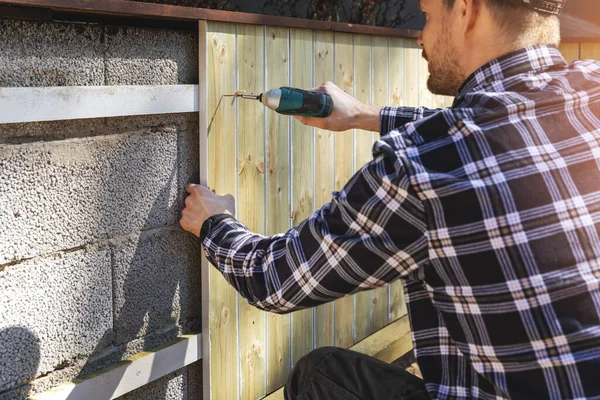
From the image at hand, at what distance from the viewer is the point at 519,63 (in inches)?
77.5

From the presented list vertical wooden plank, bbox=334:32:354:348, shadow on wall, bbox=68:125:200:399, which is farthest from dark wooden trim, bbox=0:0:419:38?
shadow on wall, bbox=68:125:200:399

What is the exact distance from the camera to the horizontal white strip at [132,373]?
2.24m

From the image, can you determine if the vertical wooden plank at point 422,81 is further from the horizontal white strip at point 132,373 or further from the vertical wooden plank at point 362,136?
the horizontal white strip at point 132,373

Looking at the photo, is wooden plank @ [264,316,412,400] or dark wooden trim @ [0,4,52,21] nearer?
dark wooden trim @ [0,4,52,21]

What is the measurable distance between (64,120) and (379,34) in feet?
6.44

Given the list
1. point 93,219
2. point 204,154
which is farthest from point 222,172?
point 93,219

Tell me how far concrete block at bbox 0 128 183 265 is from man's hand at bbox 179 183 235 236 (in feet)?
0.14

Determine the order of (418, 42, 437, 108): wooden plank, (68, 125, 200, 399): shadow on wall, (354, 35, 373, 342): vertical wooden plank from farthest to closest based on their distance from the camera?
(418, 42, 437, 108): wooden plank < (354, 35, 373, 342): vertical wooden plank < (68, 125, 200, 399): shadow on wall

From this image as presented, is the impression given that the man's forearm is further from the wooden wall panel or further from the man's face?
the man's face

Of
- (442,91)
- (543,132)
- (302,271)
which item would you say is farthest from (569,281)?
(442,91)

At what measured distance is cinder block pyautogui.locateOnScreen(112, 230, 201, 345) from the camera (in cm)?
242

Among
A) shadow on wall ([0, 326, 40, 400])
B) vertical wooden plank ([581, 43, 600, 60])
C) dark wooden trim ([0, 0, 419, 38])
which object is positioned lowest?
shadow on wall ([0, 326, 40, 400])

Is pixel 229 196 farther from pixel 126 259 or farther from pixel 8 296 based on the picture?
pixel 8 296

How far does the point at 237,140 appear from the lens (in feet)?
9.11
